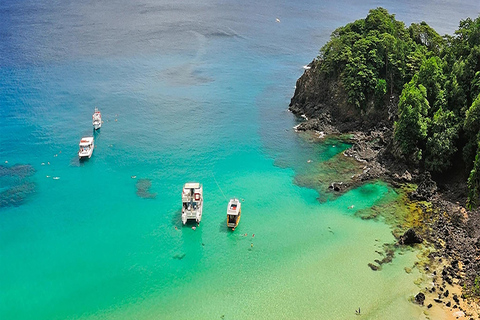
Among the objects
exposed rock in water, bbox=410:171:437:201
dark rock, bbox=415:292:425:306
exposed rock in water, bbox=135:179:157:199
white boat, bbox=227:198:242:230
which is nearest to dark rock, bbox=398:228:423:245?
dark rock, bbox=415:292:425:306

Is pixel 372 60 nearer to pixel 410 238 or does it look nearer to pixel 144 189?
pixel 410 238

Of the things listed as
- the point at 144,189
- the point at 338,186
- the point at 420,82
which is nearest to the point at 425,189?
the point at 338,186

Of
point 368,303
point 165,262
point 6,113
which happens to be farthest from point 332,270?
point 6,113

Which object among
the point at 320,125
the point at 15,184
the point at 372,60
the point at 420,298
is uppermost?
the point at 372,60

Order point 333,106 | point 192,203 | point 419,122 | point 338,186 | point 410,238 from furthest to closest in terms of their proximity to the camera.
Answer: point 333,106
point 419,122
point 338,186
point 192,203
point 410,238

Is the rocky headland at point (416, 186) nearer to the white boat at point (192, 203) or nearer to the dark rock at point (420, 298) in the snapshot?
the dark rock at point (420, 298)

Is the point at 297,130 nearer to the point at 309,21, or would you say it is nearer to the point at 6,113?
the point at 6,113
